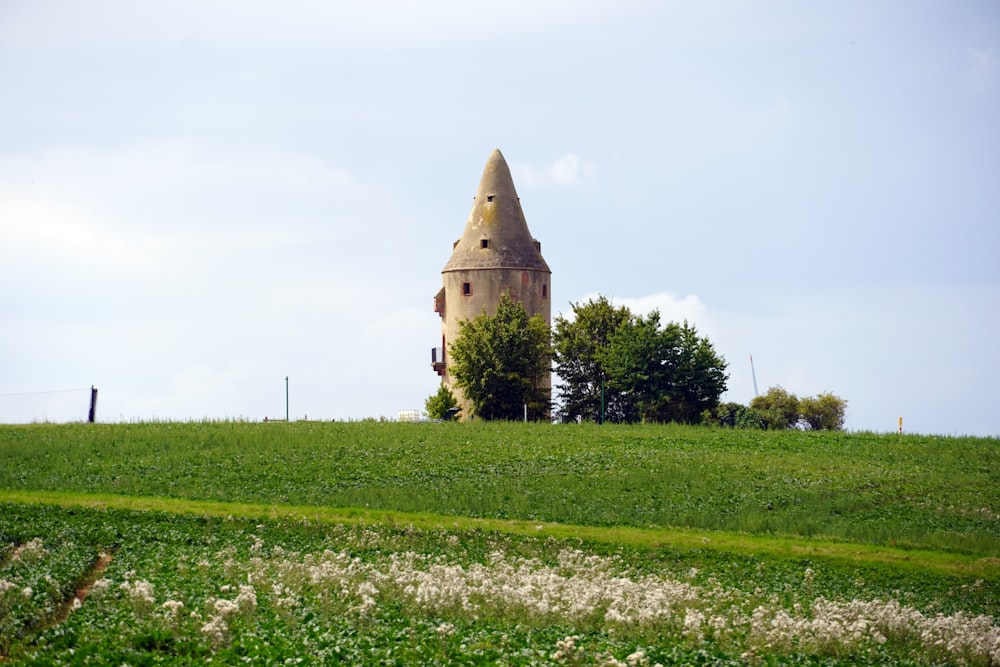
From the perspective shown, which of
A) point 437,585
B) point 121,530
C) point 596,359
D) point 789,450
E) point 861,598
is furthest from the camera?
point 596,359

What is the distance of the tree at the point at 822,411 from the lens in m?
105

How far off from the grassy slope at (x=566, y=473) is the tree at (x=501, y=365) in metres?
14.2

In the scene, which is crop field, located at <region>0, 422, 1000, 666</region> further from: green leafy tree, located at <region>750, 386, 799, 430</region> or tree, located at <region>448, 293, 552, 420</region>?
green leafy tree, located at <region>750, 386, 799, 430</region>

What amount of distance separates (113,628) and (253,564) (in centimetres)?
554

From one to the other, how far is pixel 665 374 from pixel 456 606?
1959 inches

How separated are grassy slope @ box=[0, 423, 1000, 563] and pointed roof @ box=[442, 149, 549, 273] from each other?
22863 mm

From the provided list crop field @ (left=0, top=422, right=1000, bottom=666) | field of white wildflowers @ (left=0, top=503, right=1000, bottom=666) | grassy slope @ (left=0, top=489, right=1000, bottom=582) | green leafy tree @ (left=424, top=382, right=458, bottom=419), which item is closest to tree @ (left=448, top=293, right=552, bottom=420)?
green leafy tree @ (left=424, top=382, right=458, bottom=419)

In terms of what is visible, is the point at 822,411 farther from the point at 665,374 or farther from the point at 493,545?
the point at 493,545

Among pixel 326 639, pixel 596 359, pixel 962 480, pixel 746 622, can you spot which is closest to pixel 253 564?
pixel 326 639

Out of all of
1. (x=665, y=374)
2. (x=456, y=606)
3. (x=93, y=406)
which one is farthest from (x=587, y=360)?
(x=456, y=606)

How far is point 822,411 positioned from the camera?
10675cm

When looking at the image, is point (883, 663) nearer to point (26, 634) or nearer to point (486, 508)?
point (26, 634)

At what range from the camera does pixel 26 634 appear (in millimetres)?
22438

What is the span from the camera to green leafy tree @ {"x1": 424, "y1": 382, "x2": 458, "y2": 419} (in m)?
73.4
